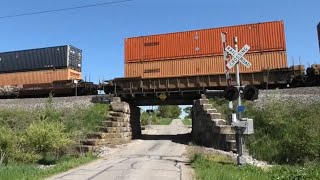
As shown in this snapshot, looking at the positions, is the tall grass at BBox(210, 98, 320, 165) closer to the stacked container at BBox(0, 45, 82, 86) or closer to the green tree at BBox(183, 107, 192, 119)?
the stacked container at BBox(0, 45, 82, 86)

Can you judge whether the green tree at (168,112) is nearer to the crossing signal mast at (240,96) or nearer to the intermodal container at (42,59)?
the intermodal container at (42,59)

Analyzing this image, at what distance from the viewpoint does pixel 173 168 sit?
14.3m

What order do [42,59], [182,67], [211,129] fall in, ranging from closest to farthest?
[211,129]
[182,67]
[42,59]

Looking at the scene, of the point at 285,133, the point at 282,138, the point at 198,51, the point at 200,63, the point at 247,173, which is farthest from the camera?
the point at 198,51

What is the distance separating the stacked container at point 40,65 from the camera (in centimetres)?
3569

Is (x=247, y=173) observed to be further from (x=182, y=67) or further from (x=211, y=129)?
(x=182, y=67)

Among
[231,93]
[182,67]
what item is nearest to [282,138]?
[231,93]

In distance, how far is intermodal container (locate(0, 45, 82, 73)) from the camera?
118 ft

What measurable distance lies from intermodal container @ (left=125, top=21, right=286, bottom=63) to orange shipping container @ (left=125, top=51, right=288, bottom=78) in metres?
0.43

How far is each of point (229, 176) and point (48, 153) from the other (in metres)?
11.6

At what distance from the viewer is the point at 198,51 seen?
99.5 ft

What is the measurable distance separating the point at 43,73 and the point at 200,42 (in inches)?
608

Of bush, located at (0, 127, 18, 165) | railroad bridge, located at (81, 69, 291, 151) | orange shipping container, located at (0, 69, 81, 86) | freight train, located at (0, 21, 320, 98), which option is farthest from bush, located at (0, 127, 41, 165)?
orange shipping container, located at (0, 69, 81, 86)

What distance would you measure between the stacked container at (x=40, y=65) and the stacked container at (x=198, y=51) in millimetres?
6876
